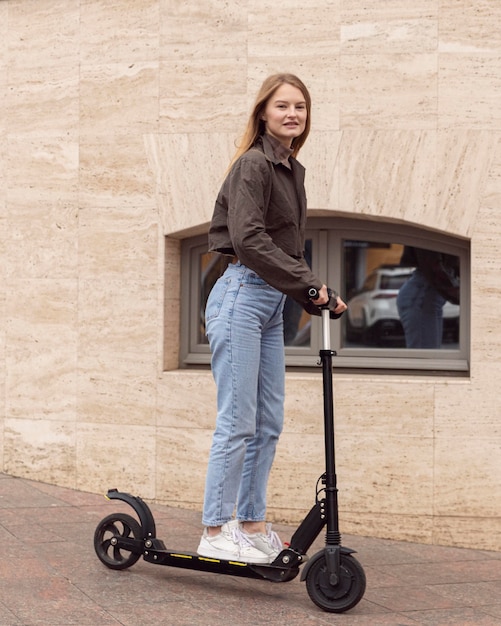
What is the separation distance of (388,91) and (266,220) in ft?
5.90

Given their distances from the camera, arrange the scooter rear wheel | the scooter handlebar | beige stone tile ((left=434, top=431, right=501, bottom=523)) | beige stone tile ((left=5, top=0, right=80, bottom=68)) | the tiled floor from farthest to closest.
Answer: beige stone tile ((left=5, top=0, right=80, bottom=68)) < beige stone tile ((left=434, top=431, right=501, bottom=523)) < the scooter rear wheel < the scooter handlebar < the tiled floor

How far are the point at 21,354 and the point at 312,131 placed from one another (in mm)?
2233

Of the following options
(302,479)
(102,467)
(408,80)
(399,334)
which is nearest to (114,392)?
(102,467)

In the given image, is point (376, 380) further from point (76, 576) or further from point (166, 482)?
point (76, 576)

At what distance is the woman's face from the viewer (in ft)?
15.3

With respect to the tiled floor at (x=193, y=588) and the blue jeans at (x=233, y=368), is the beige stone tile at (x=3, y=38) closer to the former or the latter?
the tiled floor at (x=193, y=588)

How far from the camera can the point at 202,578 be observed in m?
4.86

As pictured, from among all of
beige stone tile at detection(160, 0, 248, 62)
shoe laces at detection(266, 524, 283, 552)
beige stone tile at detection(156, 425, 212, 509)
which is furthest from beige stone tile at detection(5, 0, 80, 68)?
shoe laces at detection(266, 524, 283, 552)

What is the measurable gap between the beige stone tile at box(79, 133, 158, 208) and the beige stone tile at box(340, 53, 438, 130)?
120 centimetres

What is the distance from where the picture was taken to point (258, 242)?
14.5 feet

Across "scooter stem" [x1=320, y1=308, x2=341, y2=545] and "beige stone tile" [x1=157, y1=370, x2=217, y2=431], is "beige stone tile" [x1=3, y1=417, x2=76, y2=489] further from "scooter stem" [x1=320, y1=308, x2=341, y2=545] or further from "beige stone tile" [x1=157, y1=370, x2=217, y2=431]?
"scooter stem" [x1=320, y1=308, x2=341, y2=545]

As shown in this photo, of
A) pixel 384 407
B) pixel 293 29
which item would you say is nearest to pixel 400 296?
pixel 384 407

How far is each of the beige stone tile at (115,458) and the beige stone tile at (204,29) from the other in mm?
2155

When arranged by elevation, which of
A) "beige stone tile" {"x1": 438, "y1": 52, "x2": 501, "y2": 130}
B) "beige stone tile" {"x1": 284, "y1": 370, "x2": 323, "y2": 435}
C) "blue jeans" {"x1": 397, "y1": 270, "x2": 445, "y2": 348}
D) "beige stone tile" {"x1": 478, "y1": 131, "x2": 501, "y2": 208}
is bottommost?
"beige stone tile" {"x1": 284, "y1": 370, "x2": 323, "y2": 435}
